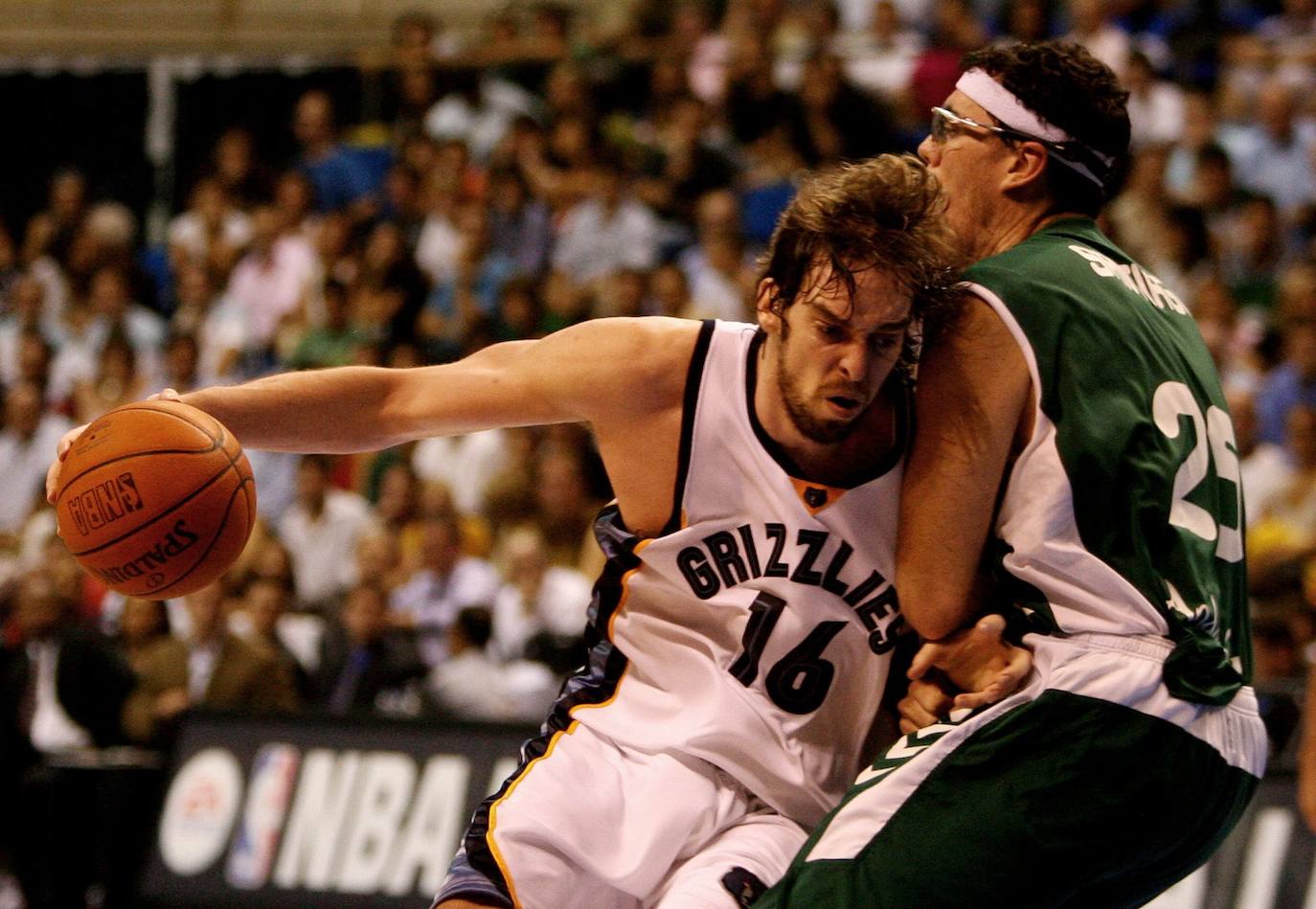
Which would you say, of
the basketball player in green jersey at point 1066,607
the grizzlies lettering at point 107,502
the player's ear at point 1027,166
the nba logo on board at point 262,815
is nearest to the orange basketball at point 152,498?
the grizzlies lettering at point 107,502

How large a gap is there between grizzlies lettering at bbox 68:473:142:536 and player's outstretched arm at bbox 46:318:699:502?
0.12 metres

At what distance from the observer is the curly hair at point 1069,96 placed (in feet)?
11.7

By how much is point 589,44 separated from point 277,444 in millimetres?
10810

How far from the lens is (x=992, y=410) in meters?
3.30

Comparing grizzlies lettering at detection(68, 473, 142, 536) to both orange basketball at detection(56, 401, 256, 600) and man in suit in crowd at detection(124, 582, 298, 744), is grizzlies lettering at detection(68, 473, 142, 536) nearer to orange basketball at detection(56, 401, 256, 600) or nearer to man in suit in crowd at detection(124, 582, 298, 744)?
orange basketball at detection(56, 401, 256, 600)

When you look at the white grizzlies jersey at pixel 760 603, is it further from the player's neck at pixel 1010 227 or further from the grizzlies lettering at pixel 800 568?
the player's neck at pixel 1010 227

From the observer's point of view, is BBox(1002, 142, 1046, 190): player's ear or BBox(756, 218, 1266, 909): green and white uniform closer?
BBox(756, 218, 1266, 909): green and white uniform

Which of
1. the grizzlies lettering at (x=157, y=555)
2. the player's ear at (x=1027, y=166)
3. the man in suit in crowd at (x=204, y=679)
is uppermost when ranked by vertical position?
the player's ear at (x=1027, y=166)

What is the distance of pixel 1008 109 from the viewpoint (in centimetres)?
360

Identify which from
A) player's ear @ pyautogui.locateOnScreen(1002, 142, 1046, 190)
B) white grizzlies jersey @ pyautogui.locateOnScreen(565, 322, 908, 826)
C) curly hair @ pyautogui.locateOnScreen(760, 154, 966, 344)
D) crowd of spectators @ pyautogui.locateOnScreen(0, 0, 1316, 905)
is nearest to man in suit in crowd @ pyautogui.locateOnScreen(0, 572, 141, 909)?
crowd of spectators @ pyautogui.locateOnScreen(0, 0, 1316, 905)

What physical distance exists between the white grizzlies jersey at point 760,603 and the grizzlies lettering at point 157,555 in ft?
2.96

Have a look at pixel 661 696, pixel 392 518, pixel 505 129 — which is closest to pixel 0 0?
pixel 505 129

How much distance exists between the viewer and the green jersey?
3.27 metres

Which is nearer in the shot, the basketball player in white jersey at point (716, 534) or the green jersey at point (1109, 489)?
the green jersey at point (1109, 489)
